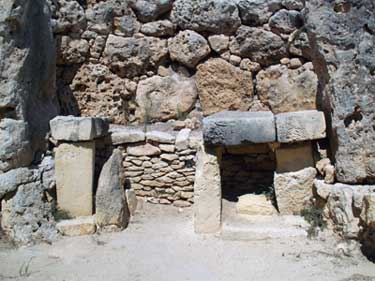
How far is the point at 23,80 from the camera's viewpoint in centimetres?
544

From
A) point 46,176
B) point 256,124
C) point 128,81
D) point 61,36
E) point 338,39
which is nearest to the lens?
point 338,39

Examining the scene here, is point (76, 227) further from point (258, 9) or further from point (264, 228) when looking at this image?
point (258, 9)

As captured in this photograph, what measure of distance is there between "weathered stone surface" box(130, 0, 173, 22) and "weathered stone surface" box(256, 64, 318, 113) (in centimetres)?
205

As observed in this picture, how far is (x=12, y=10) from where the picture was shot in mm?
5125

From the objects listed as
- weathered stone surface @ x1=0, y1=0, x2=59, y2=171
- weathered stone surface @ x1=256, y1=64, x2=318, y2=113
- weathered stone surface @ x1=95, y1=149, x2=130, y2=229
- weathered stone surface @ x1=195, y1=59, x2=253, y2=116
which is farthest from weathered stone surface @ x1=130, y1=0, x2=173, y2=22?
weathered stone surface @ x1=95, y1=149, x2=130, y2=229

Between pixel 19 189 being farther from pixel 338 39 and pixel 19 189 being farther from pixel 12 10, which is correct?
pixel 338 39

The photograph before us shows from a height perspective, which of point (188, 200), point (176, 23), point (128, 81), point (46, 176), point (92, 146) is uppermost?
point (176, 23)

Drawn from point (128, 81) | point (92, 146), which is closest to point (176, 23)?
point (128, 81)

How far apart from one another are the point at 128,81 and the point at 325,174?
4048 millimetres

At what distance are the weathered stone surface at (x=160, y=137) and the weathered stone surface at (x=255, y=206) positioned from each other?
1416 mm

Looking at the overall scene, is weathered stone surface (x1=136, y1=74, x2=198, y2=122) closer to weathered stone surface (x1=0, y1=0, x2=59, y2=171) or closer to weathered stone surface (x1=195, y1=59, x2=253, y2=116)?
weathered stone surface (x1=195, y1=59, x2=253, y2=116)

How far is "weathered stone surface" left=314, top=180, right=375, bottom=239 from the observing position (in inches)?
178

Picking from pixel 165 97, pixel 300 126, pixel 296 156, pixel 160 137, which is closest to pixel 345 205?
pixel 296 156

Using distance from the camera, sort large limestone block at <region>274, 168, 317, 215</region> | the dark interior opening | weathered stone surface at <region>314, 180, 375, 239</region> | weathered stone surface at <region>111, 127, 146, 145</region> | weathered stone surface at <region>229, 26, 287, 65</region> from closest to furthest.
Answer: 1. weathered stone surface at <region>314, 180, 375, 239</region>
2. large limestone block at <region>274, 168, 317, 215</region>
3. weathered stone surface at <region>111, 127, 146, 145</region>
4. the dark interior opening
5. weathered stone surface at <region>229, 26, 287, 65</region>
